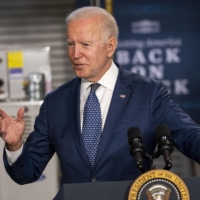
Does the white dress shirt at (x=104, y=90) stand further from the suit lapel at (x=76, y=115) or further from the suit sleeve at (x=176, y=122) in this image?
the suit sleeve at (x=176, y=122)

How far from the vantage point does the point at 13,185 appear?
6.81 m

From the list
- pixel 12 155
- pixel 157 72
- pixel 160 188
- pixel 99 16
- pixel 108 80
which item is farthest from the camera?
pixel 157 72

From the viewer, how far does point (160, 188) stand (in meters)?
2.63

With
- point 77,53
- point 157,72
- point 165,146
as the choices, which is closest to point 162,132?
point 165,146

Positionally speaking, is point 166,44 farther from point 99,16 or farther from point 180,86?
point 99,16

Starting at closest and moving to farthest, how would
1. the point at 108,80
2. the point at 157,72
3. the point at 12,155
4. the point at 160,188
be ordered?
the point at 160,188 → the point at 12,155 → the point at 108,80 → the point at 157,72

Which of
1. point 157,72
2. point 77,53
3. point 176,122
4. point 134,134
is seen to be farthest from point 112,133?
point 157,72

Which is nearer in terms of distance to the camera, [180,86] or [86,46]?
[86,46]

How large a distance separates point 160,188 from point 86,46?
110cm

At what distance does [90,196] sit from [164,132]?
405 millimetres

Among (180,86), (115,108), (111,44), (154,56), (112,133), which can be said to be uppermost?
(111,44)

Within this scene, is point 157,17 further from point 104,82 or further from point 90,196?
point 90,196

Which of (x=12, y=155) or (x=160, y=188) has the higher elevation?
(x=160, y=188)

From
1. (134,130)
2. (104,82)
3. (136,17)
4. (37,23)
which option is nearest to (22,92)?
(136,17)
